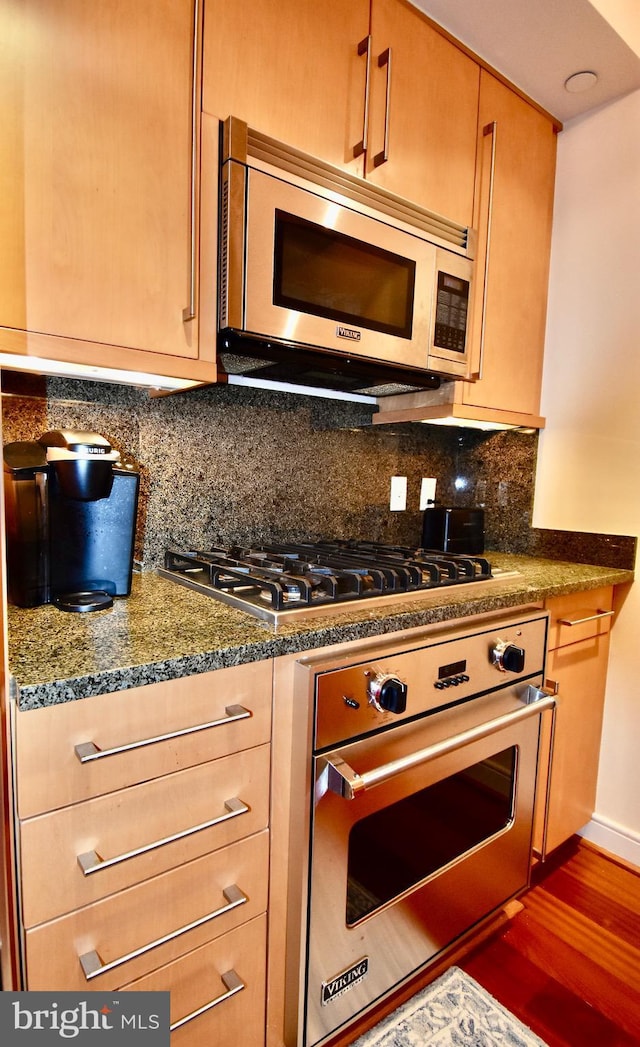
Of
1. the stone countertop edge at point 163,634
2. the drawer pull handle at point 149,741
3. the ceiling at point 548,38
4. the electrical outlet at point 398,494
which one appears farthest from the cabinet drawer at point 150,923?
the ceiling at point 548,38

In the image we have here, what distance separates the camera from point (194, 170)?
0.98 metres

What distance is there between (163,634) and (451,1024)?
1074 millimetres

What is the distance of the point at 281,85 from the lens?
1.08 metres

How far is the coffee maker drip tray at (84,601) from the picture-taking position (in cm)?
94

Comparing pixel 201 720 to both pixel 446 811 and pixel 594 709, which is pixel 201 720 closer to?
A: pixel 446 811

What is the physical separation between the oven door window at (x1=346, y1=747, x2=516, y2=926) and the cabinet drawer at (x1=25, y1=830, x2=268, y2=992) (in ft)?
0.72

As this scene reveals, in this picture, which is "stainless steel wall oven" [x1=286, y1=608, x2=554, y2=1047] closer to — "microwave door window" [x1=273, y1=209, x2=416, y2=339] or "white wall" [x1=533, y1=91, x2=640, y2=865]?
"white wall" [x1=533, y1=91, x2=640, y2=865]

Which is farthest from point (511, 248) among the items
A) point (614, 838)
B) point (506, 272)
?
point (614, 838)

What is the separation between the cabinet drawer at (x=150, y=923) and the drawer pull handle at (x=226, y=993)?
82mm

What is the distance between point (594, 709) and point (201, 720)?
139 cm

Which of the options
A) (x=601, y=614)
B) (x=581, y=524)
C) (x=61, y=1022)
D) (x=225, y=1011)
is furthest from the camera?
(x=581, y=524)

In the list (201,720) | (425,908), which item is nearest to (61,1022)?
(201,720)

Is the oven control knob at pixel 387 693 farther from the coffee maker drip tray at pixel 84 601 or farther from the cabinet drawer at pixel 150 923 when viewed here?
the coffee maker drip tray at pixel 84 601

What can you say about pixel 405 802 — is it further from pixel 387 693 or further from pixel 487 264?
pixel 487 264
